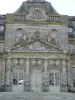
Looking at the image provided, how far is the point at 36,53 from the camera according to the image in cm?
2555

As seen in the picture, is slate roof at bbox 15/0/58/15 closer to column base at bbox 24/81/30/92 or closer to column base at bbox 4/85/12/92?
column base at bbox 24/81/30/92

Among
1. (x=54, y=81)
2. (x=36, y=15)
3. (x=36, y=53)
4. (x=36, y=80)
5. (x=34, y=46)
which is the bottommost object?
(x=54, y=81)

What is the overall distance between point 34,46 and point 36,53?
2.50ft

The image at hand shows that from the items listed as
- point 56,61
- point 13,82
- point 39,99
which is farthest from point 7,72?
point 39,99

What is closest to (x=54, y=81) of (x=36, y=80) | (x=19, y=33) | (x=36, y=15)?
(x=36, y=80)

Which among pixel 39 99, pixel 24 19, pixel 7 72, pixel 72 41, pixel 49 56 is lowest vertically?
pixel 39 99

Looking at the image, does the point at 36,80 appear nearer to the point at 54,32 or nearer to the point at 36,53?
the point at 36,53

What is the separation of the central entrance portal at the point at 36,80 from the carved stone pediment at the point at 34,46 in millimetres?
2243

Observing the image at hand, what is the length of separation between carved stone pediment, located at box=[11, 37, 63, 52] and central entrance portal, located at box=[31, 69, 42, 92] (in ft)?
7.36

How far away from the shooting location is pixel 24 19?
26.3 metres

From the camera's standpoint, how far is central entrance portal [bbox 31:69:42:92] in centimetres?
2533

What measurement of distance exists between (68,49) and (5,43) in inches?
258

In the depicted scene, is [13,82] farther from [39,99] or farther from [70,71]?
[39,99]

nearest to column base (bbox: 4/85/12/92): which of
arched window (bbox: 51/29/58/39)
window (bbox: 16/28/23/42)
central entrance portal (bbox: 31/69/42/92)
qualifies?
central entrance portal (bbox: 31/69/42/92)
